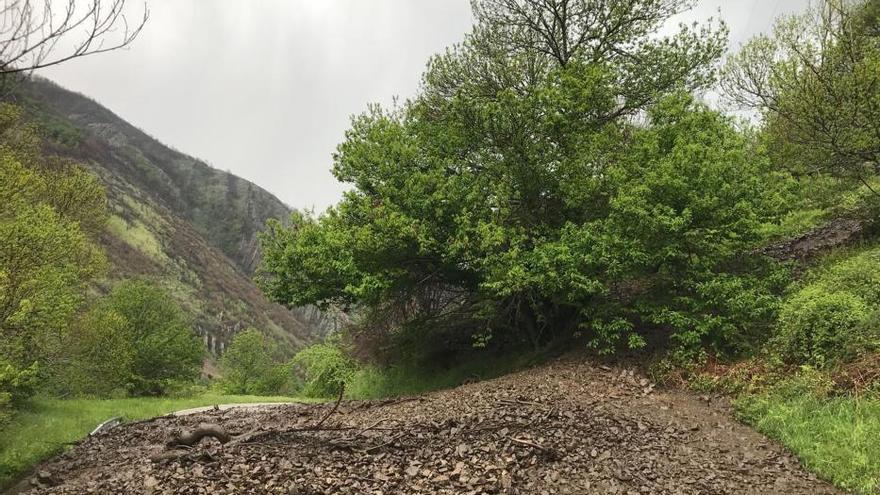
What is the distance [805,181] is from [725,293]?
228 inches

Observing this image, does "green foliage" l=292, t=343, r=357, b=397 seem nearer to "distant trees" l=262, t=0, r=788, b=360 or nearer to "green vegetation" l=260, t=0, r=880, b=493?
"green vegetation" l=260, t=0, r=880, b=493

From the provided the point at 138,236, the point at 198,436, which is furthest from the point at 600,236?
the point at 138,236

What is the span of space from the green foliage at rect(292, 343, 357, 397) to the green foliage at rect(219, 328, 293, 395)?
2467cm

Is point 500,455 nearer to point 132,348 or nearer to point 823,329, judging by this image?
point 823,329

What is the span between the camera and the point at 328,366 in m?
23.6

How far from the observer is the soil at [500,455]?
6.44 m

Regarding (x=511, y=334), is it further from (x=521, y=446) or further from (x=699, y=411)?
(x=521, y=446)

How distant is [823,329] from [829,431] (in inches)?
104

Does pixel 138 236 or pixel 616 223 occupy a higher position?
pixel 138 236

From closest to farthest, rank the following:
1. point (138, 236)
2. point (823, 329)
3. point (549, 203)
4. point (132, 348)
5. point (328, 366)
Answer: point (823, 329) < point (549, 203) < point (328, 366) < point (132, 348) < point (138, 236)

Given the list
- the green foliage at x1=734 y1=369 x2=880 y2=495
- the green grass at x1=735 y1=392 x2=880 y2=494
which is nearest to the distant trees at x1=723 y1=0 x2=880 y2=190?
the green foliage at x1=734 y1=369 x2=880 y2=495

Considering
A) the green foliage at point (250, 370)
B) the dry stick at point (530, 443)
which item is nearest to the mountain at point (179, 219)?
the green foliage at point (250, 370)

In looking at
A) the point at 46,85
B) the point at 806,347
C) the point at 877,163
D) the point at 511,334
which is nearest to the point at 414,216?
the point at 511,334

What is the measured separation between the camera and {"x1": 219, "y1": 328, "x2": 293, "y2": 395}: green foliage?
157ft
